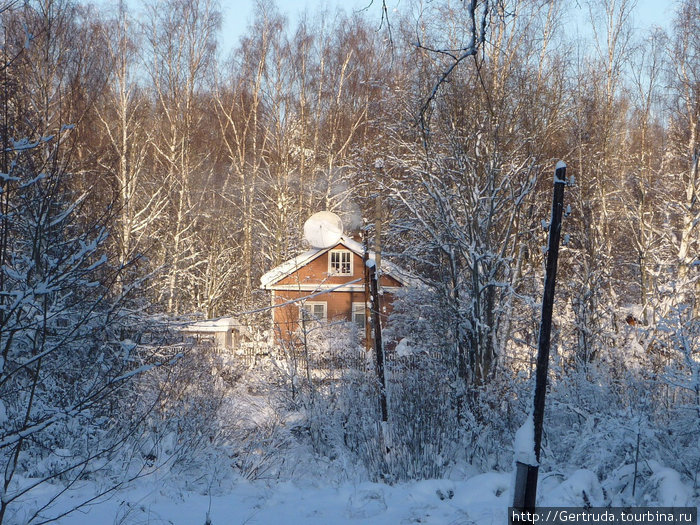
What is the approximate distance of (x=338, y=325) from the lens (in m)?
17.5

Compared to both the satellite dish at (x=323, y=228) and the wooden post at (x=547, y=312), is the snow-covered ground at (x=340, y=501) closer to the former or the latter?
the wooden post at (x=547, y=312)

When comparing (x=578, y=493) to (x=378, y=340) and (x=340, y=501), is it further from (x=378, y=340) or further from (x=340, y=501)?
(x=378, y=340)

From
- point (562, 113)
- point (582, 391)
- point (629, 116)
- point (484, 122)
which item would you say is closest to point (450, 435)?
point (582, 391)

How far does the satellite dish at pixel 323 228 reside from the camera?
17984 millimetres

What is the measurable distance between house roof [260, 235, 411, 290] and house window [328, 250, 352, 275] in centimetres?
33

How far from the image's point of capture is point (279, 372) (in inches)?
470

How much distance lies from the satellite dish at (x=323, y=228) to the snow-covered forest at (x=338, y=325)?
178cm

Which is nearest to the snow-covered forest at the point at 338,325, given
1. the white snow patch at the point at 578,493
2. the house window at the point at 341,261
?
the white snow patch at the point at 578,493

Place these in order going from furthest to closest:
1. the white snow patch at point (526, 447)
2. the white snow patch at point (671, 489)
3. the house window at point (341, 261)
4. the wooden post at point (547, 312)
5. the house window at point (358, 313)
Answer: the house window at point (341, 261)
the house window at point (358, 313)
the white snow patch at point (671, 489)
the wooden post at point (547, 312)
the white snow patch at point (526, 447)

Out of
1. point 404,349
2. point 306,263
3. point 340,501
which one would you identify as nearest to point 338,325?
point 404,349

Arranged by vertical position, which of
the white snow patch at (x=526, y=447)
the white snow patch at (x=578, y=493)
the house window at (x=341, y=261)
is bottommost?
the white snow patch at (x=578, y=493)

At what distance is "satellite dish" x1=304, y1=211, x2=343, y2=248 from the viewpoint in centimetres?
1798

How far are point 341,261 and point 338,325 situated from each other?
5.31 metres

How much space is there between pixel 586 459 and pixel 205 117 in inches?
723
